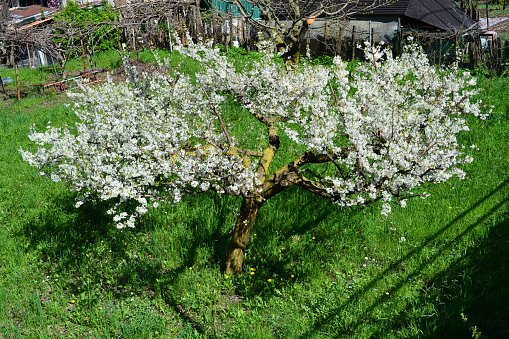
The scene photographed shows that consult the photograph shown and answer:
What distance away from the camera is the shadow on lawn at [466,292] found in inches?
198

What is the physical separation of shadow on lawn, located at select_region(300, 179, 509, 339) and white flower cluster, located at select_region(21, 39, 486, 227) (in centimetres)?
141

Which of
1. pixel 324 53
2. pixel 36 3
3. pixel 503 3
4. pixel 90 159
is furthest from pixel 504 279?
pixel 503 3

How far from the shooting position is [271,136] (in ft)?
20.3

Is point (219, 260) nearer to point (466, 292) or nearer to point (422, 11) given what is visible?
point (466, 292)

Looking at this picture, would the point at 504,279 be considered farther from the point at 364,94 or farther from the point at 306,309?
the point at 364,94

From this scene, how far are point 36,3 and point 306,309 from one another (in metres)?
26.1

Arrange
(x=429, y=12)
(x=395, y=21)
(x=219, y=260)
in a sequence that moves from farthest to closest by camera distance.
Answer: (x=429, y=12) → (x=395, y=21) → (x=219, y=260)


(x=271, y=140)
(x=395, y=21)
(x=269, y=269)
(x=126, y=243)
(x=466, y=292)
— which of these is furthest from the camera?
(x=395, y=21)

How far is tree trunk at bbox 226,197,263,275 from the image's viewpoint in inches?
228

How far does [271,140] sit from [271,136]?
0.06 metres

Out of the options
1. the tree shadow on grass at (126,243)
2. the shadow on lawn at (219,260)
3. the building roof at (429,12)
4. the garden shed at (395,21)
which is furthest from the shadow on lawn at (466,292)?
the garden shed at (395,21)

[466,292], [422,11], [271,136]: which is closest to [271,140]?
[271,136]

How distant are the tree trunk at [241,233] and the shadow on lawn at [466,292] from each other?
55.0 inches

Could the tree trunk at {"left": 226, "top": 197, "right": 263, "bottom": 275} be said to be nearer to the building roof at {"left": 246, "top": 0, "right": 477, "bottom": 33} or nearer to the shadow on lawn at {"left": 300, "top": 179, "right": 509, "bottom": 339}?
the shadow on lawn at {"left": 300, "top": 179, "right": 509, "bottom": 339}
